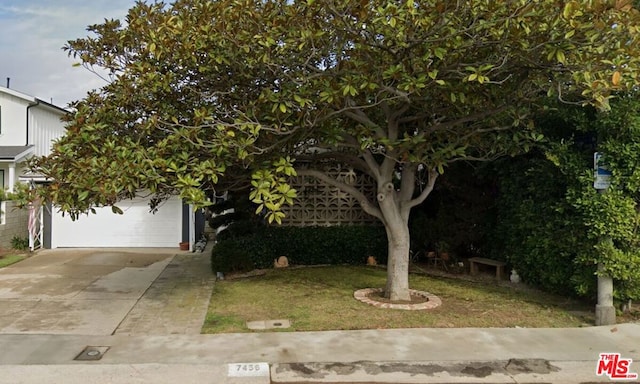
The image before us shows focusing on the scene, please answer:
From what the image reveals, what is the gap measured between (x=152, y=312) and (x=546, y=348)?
5.39 metres

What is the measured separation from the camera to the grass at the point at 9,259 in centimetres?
1183

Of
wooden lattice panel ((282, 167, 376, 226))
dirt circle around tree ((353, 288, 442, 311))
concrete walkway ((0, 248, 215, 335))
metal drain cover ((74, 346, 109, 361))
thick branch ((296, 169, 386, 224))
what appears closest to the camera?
metal drain cover ((74, 346, 109, 361))

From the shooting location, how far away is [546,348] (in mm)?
Result: 5770

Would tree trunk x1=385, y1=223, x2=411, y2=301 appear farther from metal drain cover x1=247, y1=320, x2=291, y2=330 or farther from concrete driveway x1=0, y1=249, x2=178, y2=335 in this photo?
concrete driveway x1=0, y1=249, x2=178, y2=335

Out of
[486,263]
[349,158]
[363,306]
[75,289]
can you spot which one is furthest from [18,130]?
[486,263]

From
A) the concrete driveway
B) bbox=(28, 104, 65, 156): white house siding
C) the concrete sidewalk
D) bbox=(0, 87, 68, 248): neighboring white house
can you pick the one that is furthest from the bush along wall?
bbox=(28, 104, 65, 156): white house siding

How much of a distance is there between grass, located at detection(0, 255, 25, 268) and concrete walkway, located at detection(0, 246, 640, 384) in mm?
4455

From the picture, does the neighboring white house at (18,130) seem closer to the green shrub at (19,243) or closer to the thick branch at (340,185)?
the green shrub at (19,243)

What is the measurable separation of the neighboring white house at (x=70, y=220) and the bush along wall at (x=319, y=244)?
14.0 ft

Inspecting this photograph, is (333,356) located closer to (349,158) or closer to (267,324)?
(267,324)

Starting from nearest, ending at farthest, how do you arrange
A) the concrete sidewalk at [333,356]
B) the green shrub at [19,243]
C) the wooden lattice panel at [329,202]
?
1. the concrete sidewalk at [333,356]
2. the wooden lattice panel at [329,202]
3. the green shrub at [19,243]

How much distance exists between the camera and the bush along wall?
11.3 meters

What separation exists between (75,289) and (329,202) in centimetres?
584

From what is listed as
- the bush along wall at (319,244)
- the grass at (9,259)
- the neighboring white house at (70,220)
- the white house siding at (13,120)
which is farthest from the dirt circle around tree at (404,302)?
the white house siding at (13,120)
